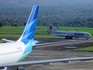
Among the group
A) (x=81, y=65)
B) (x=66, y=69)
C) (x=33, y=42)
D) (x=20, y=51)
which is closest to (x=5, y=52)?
(x=20, y=51)

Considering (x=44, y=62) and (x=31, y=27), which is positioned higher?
(x=31, y=27)

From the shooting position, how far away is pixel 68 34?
11712 centimetres

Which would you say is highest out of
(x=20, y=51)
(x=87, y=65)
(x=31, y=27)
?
(x=31, y=27)

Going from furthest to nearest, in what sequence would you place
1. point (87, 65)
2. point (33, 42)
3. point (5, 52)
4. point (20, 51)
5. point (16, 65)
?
point (87, 65)
point (33, 42)
point (20, 51)
point (5, 52)
point (16, 65)

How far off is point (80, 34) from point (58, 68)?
246 ft

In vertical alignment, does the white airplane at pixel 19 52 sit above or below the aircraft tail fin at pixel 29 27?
below

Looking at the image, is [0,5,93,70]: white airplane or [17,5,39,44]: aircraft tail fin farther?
[17,5,39,44]: aircraft tail fin

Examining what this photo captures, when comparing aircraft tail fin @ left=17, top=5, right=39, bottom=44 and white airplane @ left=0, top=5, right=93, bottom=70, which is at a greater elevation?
aircraft tail fin @ left=17, top=5, right=39, bottom=44

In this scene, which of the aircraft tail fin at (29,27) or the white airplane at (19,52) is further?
the aircraft tail fin at (29,27)

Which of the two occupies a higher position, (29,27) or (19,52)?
(29,27)

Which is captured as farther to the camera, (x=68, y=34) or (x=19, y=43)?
(x=68, y=34)

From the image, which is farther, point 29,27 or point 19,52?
point 29,27

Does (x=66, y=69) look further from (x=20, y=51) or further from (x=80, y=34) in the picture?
(x=80, y=34)

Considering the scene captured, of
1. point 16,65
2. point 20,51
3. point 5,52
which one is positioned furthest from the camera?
point 20,51
